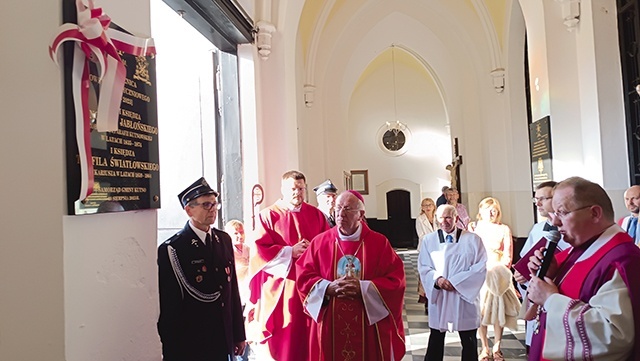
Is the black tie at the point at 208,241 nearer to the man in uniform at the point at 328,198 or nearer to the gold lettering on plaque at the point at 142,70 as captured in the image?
the gold lettering on plaque at the point at 142,70

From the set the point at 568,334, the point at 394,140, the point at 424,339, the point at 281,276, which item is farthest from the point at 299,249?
the point at 394,140

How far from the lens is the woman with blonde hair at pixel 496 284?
5012mm

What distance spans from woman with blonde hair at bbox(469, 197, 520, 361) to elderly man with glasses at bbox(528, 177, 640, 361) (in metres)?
3.07

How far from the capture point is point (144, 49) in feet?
7.16

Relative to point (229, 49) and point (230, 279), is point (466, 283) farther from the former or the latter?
point (229, 49)

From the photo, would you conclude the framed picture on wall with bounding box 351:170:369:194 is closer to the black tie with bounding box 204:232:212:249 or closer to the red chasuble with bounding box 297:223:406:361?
the red chasuble with bounding box 297:223:406:361

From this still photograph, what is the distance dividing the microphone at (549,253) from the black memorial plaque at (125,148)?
5.96 feet

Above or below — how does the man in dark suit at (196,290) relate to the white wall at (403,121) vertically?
below

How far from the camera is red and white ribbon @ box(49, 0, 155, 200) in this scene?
1.70m

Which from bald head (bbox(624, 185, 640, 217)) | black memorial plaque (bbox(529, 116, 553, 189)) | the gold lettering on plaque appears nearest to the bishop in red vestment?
the gold lettering on plaque

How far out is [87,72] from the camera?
1764mm

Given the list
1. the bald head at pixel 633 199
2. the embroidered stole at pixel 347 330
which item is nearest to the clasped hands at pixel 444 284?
the embroidered stole at pixel 347 330

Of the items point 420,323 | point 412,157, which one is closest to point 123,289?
point 420,323

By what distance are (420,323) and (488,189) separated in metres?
5.19
